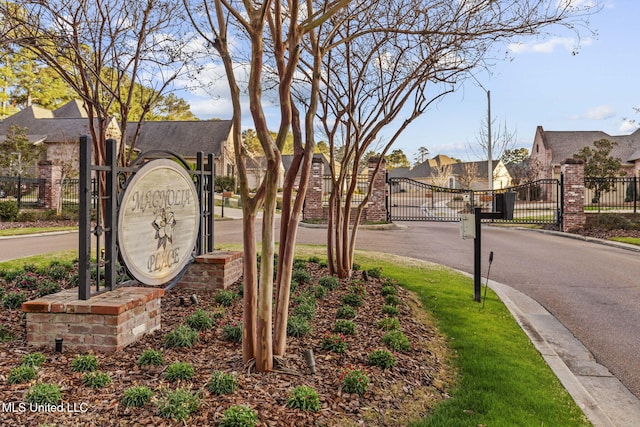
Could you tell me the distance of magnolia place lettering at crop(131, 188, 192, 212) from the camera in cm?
488

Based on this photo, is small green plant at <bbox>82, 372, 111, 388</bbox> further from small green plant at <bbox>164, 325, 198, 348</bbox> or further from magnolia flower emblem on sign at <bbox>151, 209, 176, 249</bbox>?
magnolia flower emblem on sign at <bbox>151, 209, 176, 249</bbox>

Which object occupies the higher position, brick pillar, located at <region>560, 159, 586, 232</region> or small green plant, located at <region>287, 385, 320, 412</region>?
brick pillar, located at <region>560, 159, 586, 232</region>

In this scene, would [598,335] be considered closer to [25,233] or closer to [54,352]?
[54,352]

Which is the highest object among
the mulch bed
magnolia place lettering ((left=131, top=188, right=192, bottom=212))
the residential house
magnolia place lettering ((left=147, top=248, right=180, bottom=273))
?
the residential house

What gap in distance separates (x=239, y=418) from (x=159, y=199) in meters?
3.23

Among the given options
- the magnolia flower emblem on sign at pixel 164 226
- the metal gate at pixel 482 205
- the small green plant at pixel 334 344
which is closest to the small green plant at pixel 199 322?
the magnolia flower emblem on sign at pixel 164 226

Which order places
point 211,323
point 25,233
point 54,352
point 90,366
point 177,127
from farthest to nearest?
point 177,127
point 25,233
point 211,323
point 54,352
point 90,366

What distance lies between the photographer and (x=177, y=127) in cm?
4197

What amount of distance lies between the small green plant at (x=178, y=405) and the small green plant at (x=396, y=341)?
2013 mm

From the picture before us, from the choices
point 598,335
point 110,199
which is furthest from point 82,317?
point 598,335

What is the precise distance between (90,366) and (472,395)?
2991 millimetres

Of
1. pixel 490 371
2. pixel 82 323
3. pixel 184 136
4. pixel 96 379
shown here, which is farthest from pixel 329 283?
pixel 184 136

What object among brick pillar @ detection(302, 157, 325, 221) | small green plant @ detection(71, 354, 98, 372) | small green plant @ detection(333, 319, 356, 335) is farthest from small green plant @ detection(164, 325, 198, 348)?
brick pillar @ detection(302, 157, 325, 221)

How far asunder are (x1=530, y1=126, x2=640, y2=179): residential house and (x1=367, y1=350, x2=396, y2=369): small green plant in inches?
1413
